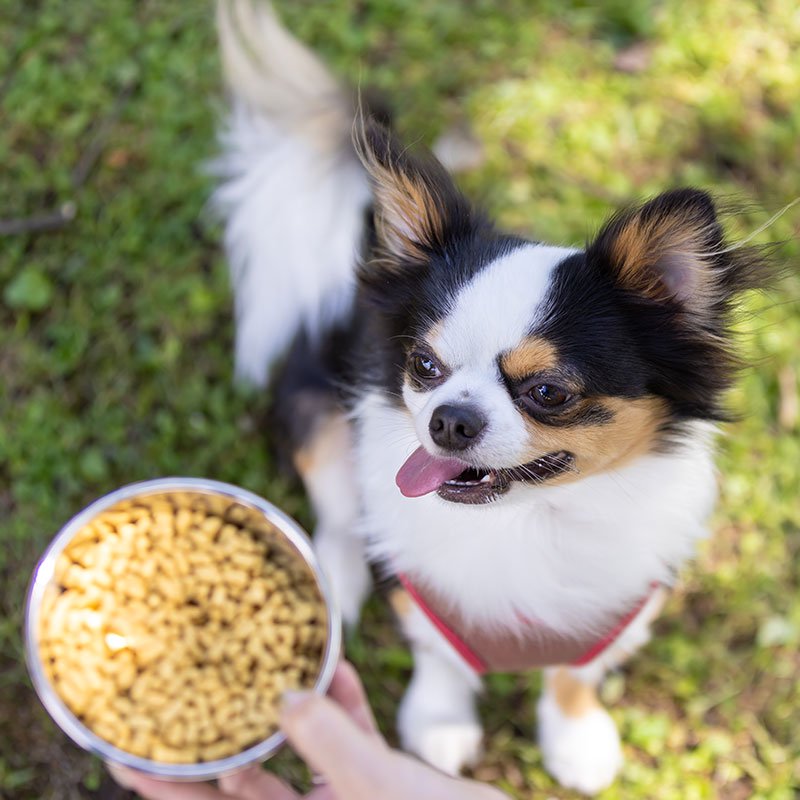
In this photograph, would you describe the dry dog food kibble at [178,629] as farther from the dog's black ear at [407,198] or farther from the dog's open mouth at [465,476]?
the dog's black ear at [407,198]

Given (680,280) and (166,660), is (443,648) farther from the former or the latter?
(680,280)

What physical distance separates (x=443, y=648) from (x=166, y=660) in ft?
2.37

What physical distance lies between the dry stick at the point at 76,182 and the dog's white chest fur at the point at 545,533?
171cm

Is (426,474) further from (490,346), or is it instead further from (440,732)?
→ (440,732)

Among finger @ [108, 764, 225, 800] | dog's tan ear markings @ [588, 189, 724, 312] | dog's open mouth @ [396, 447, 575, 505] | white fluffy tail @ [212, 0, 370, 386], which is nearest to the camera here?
dog's tan ear markings @ [588, 189, 724, 312]

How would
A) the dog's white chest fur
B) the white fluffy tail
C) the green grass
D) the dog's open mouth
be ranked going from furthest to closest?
the green grass, the white fluffy tail, the dog's white chest fur, the dog's open mouth

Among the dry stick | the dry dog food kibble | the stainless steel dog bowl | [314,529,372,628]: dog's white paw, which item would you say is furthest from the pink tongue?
the dry stick

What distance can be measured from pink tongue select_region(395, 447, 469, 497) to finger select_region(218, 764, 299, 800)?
0.93 metres

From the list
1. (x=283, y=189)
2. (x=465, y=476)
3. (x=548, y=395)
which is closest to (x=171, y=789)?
(x=465, y=476)

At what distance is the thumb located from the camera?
178 centimetres

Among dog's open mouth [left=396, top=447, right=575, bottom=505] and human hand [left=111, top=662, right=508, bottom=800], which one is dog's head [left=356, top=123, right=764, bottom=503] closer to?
dog's open mouth [left=396, top=447, right=575, bottom=505]

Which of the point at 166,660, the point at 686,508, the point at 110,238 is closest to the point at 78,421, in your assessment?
the point at 110,238

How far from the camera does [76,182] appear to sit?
10.8 ft

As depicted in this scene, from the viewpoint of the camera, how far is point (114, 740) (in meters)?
2.12
